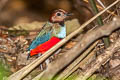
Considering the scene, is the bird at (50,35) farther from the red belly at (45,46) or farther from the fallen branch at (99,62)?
the fallen branch at (99,62)

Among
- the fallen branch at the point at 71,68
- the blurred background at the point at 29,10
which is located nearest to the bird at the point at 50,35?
the fallen branch at the point at 71,68

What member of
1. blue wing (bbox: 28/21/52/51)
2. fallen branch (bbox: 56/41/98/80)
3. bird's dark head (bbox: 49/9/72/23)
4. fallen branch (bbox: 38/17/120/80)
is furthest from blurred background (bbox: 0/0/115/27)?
fallen branch (bbox: 38/17/120/80)

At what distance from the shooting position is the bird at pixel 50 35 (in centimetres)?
471

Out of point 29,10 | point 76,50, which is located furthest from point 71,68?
point 29,10

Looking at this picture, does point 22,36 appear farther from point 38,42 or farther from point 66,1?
point 66,1

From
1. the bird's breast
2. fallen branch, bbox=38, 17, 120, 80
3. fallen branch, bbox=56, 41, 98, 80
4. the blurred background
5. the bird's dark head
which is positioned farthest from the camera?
the blurred background

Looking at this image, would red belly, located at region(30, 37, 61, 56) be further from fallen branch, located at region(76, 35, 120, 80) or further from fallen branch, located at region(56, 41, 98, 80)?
fallen branch, located at region(76, 35, 120, 80)

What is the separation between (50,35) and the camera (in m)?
4.77

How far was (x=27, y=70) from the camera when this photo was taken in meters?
2.71

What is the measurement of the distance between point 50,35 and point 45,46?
0.17 m

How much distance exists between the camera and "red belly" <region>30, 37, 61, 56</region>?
4711mm

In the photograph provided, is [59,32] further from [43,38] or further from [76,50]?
[76,50]

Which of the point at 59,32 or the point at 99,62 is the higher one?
the point at 59,32

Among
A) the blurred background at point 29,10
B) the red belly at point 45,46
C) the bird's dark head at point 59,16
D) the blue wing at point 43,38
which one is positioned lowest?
the red belly at point 45,46
